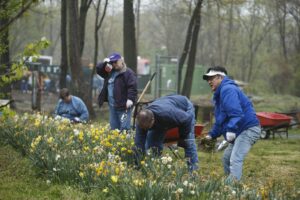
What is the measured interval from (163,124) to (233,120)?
91 cm

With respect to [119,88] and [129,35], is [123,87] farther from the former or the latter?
[129,35]

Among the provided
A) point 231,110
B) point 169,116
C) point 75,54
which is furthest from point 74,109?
point 75,54

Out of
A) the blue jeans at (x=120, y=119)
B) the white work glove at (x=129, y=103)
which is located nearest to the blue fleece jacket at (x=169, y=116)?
the white work glove at (x=129, y=103)

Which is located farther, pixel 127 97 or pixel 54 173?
pixel 127 97

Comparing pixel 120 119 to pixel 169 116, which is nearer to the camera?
pixel 169 116

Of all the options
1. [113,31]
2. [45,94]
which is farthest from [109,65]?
[113,31]

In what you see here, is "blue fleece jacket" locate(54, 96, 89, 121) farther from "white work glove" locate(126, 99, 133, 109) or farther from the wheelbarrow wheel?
the wheelbarrow wheel

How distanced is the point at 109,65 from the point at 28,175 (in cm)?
265

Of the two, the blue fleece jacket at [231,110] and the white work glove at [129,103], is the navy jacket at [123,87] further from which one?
the blue fleece jacket at [231,110]

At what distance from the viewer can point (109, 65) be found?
365 inches

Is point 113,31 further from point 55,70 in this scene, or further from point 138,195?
point 138,195

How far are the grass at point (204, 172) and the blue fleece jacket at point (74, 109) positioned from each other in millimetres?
1972

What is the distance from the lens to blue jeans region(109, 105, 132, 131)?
9.06 metres

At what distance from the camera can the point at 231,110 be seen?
6.48 metres
